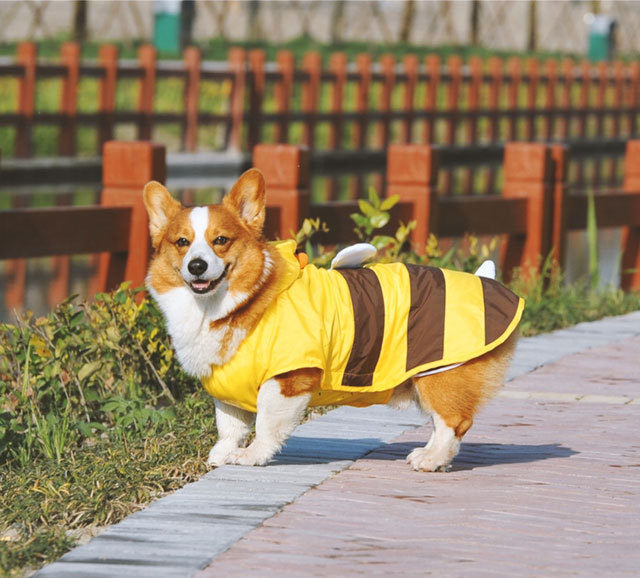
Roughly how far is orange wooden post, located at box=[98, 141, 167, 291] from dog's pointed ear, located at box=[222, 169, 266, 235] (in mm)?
2188

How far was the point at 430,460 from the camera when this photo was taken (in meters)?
4.94

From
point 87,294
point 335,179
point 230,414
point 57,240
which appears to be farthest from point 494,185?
point 230,414

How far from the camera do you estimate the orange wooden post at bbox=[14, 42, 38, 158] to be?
20984mm

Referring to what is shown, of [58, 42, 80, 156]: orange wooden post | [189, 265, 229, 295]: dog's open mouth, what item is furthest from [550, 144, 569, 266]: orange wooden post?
[58, 42, 80, 156]: orange wooden post

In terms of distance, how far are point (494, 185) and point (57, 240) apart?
17.6m

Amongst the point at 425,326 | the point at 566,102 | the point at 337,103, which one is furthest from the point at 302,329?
the point at 566,102

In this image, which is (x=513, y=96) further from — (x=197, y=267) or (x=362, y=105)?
(x=197, y=267)

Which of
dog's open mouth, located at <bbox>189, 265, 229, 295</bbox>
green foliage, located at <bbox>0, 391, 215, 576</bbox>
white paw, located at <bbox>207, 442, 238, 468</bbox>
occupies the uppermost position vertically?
dog's open mouth, located at <bbox>189, 265, 229, 295</bbox>

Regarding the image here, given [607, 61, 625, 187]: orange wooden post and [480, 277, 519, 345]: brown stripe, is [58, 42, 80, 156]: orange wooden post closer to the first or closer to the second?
[480, 277, 519, 345]: brown stripe

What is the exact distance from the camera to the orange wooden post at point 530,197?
32.5ft

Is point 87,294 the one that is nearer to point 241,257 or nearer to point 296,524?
point 241,257

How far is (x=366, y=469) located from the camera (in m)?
4.97

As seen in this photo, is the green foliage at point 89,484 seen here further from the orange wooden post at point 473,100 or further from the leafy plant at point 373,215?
the orange wooden post at point 473,100

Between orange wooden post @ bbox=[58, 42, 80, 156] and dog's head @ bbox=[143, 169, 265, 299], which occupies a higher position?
orange wooden post @ bbox=[58, 42, 80, 156]
